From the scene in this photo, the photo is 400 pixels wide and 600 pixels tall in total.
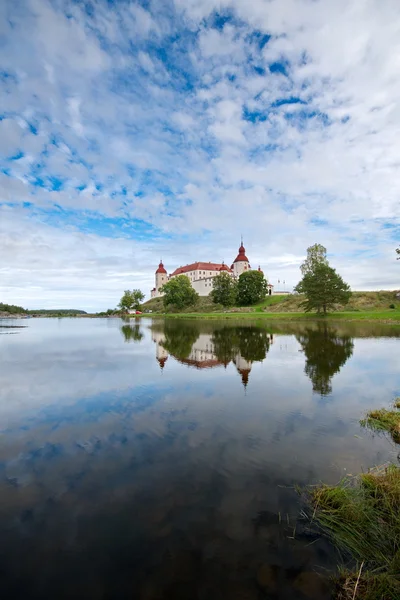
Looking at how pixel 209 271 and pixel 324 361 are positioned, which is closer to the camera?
pixel 324 361

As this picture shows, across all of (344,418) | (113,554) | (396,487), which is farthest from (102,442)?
(344,418)

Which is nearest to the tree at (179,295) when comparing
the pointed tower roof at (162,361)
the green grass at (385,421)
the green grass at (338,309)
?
the green grass at (338,309)

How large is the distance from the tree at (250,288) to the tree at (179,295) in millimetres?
22356

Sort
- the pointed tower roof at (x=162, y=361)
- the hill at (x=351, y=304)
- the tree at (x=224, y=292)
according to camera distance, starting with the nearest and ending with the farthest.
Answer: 1. the pointed tower roof at (x=162, y=361)
2. the hill at (x=351, y=304)
3. the tree at (x=224, y=292)

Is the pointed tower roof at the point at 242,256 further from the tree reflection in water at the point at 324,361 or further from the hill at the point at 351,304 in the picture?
the tree reflection in water at the point at 324,361

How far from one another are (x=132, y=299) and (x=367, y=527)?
6140 inches

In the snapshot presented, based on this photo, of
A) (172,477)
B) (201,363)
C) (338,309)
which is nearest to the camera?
(172,477)

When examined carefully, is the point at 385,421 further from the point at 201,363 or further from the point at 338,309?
the point at 338,309

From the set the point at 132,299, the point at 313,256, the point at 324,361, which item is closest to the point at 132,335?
the point at 324,361

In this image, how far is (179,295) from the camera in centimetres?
12438

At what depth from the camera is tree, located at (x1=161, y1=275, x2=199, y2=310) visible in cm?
12512

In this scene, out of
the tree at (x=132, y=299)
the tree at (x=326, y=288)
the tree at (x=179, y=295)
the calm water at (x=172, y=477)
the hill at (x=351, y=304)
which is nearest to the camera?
the calm water at (x=172, y=477)

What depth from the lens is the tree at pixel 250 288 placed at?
11850cm

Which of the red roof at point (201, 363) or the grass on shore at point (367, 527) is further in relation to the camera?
the red roof at point (201, 363)
